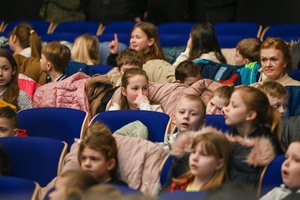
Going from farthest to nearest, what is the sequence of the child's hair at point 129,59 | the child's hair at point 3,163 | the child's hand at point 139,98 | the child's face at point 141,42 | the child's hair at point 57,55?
the child's face at point 141,42 → the child's hair at point 57,55 → the child's hair at point 129,59 → the child's hand at point 139,98 → the child's hair at point 3,163

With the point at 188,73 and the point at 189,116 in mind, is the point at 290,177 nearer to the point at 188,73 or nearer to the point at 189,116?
the point at 189,116

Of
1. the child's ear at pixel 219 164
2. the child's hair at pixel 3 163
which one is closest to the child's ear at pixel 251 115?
the child's ear at pixel 219 164

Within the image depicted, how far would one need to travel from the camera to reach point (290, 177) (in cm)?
163

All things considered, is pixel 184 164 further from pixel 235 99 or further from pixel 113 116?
pixel 113 116

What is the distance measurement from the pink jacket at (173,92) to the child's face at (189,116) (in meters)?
0.55

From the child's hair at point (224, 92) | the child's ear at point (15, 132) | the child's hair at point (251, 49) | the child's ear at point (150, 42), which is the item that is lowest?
the child's ear at point (15, 132)

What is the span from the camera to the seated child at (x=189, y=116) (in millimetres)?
2197

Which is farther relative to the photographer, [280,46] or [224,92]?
[280,46]

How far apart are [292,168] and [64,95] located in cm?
197

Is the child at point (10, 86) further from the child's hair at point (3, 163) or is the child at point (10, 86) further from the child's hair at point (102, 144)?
the child's hair at point (102, 144)

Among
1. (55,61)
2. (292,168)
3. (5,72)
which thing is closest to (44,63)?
(55,61)

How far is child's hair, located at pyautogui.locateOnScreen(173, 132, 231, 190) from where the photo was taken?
67.7 inches

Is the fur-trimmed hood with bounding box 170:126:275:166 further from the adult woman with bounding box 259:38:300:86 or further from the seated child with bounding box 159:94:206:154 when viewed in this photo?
the adult woman with bounding box 259:38:300:86

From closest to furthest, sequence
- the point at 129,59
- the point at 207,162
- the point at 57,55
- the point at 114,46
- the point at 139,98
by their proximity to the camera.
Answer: the point at 207,162, the point at 139,98, the point at 129,59, the point at 57,55, the point at 114,46
